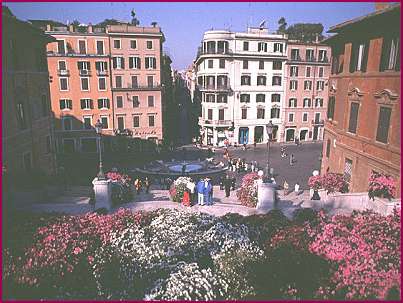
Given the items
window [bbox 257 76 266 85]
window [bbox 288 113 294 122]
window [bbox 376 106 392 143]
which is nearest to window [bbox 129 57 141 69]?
window [bbox 257 76 266 85]

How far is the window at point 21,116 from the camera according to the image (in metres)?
19.4

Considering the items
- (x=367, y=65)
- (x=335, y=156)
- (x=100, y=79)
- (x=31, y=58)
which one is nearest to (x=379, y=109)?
(x=367, y=65)

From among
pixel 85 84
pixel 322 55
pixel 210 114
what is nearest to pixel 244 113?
pixel 210 114

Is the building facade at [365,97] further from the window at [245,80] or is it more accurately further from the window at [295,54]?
the window at [295,54]

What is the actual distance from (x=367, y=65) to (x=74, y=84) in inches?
1393

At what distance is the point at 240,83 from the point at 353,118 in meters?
29.4

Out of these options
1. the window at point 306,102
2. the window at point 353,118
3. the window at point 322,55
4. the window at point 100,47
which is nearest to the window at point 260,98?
the window at point 306,102

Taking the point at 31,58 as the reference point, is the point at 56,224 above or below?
below

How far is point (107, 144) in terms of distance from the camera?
143 ft

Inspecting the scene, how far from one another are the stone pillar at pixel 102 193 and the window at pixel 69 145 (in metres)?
30.1

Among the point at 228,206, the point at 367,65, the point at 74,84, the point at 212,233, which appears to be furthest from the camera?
the point at 74,84

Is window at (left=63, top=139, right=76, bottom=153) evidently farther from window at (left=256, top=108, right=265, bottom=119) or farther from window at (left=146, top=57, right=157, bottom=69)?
window at (left=256, top=108, right=265, bottom=119)

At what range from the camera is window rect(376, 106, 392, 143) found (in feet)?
52.6

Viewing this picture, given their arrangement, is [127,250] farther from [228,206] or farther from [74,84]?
[74,84]
